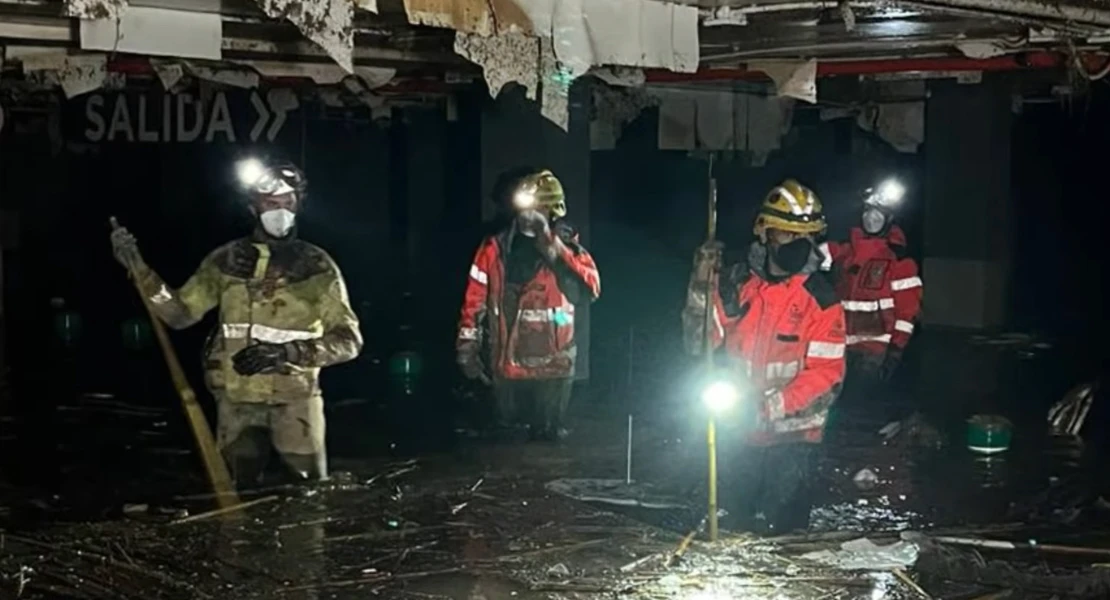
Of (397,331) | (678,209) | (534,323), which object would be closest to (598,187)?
(678,209)

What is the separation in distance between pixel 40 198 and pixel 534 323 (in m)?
16.1

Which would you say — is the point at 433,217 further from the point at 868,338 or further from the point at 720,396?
the point at 720,396

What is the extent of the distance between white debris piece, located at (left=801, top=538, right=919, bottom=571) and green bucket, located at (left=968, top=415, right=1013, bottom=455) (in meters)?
2.78

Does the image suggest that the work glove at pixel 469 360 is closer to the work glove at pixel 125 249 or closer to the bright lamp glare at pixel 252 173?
the bright lamp glare at pixel 252 173

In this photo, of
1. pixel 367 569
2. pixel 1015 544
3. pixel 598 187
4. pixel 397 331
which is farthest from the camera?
pixel 598 187

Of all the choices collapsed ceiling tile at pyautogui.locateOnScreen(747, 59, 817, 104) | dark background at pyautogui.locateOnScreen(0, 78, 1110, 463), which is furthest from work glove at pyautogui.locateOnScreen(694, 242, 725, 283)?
dark background at pyautogui.locateOnScreen(0, 78, 1110, 463)

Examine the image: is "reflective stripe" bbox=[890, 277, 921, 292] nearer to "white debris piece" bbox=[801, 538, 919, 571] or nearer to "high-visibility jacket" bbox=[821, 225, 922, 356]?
"high-visibility jacket" bbox=[821, 225, 922, 356]

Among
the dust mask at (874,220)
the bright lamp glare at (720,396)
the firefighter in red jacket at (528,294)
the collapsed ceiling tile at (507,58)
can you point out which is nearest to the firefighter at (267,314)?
the firefighter in red jacket at (528,294)

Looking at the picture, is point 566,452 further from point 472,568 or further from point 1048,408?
point 1048,408

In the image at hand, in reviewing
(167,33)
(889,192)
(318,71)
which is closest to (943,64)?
(889,192)

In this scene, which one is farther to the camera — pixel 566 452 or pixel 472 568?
pixel 566 452

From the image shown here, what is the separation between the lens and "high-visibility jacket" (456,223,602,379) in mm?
9992

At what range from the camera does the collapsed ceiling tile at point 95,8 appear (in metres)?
4.69

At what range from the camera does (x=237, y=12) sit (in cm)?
736
